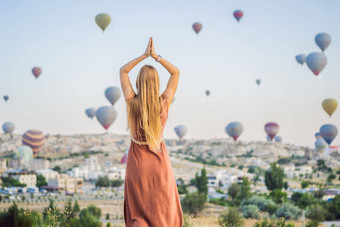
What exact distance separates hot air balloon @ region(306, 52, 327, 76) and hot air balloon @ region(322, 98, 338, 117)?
1775 mm

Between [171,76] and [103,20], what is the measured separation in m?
24.8

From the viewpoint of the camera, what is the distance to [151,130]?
2.00 m

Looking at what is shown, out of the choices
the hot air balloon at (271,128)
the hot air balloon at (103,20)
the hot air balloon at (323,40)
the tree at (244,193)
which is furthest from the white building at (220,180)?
the hot air balloon at (103,20)

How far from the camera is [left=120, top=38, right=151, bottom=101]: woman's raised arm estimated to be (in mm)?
2080

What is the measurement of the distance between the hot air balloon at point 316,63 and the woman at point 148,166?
26268 mm

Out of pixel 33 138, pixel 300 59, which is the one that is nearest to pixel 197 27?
pixel 300 59

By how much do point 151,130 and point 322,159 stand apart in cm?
6399

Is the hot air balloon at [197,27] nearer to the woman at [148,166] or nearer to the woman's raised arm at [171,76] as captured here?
the woman's raised arm at [171,76]

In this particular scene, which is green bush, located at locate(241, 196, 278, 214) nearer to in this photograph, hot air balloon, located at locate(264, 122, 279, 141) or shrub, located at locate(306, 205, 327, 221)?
shrub, located at locate(306, 205, 327, 221)

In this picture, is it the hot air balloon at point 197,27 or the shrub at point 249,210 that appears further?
the hot air balloon at point 197,27

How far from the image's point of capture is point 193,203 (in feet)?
91.7

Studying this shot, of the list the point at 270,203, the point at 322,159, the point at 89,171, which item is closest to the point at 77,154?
the point at 89,171

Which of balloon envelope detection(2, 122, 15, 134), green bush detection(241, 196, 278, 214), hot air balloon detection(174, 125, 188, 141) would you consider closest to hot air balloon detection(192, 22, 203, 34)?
green bush detection(241, 196, 278, 214)

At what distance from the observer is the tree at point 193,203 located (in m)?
27.5
